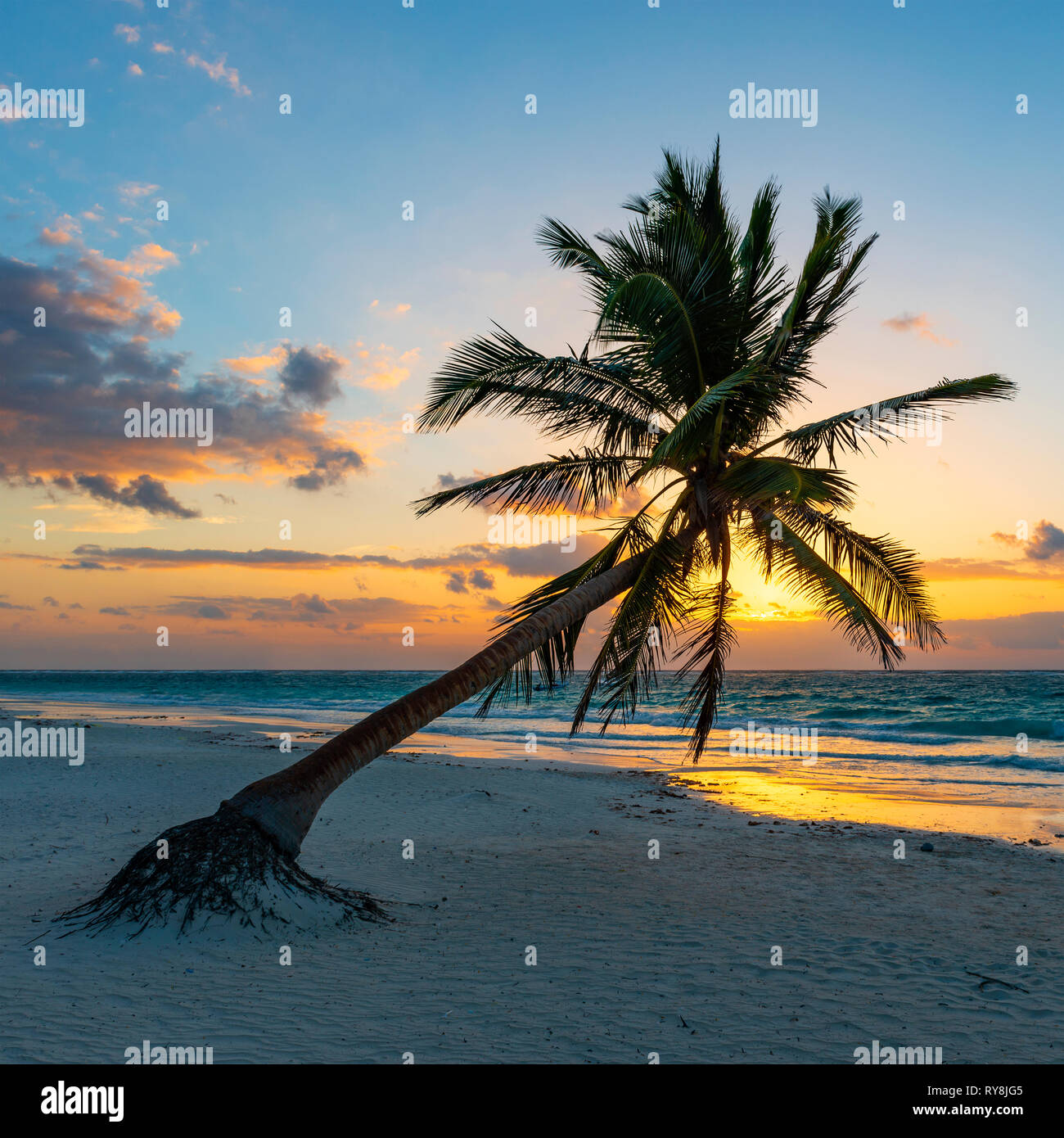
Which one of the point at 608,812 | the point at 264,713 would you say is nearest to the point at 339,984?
the point at 608,812

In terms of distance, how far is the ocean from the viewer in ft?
52.7

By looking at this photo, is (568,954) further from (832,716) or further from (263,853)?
(832,716)

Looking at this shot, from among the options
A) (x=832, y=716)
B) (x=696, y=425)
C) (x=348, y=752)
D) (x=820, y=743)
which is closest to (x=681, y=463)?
(x=696, y=425)

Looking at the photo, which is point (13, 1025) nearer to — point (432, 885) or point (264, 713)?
point (432, 885)

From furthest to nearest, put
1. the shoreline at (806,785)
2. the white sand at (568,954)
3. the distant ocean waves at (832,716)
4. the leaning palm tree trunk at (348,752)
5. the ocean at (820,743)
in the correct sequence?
the distant ocean waves at (832,716) → the ocean at (820,743) → the shoreline at (806,785) → the leaning palm tree trunk at (348,752) → the white sand at (568,954)

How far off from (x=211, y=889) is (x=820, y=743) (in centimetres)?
2789

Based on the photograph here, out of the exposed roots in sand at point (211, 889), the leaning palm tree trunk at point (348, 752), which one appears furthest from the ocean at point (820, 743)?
the exposed roots in sand at point (211, 889)

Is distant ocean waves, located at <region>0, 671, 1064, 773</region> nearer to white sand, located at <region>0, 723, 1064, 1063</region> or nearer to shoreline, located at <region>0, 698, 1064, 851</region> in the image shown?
shoreline, located at <region>0, 698, 1064, 851</region>

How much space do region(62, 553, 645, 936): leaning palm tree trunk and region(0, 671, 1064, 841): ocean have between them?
3.17 meters

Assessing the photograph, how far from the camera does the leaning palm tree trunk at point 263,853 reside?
256 inches

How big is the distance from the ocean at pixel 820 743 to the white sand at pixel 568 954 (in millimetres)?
2743

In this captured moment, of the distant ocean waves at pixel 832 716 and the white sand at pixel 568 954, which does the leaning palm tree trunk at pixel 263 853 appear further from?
the distant ocean waves at pixel 832 716

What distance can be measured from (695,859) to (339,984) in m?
6.06
